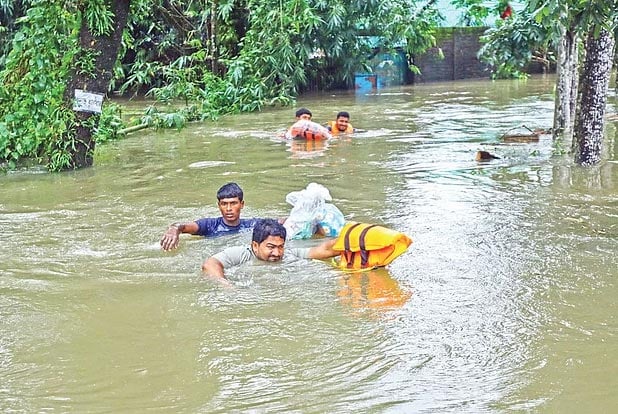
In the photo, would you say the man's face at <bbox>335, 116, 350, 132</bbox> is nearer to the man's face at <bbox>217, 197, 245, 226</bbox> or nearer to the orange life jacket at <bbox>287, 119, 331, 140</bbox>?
the orange life jacket at <bbox>287, 119, 331, 140</bbox>

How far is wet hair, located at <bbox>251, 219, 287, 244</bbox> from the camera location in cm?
654

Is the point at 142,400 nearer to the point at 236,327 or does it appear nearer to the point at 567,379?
the point at 236,327

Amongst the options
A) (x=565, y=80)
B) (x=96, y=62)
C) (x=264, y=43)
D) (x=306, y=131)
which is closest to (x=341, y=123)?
(x=306, y=131)

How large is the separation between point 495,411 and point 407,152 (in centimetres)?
928

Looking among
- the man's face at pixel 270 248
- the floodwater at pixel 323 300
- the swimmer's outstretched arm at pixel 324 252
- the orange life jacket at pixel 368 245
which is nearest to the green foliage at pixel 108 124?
the floodwater at pixel 323 300

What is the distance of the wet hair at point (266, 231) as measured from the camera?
6.54 meters

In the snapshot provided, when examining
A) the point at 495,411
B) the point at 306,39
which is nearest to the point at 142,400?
the point at 495,411

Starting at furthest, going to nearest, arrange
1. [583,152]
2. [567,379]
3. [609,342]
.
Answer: [583,152]
[609,342]
[567,379]

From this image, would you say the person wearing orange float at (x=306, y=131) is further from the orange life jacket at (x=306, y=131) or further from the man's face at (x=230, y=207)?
the man's face at (x=230, y=207)

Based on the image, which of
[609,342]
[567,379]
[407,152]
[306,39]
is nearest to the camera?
[567,379]

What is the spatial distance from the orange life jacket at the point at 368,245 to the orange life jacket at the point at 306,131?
813 cm

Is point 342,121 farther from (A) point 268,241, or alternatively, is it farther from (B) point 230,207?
(A) point 268,241

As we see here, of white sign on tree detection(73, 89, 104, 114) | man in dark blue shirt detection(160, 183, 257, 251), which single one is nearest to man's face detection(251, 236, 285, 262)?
man in dark blue shirt detection(160, 183, 257, 251)

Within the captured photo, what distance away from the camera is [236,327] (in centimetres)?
540
